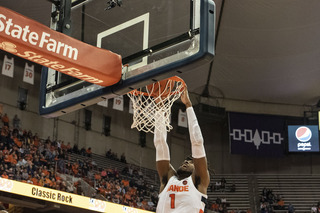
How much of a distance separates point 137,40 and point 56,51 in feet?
3.15

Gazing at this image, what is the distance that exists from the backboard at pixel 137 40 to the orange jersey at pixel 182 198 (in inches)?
45.6

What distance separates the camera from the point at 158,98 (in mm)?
6621

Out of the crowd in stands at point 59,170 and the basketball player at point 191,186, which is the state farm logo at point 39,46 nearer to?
the basketball player at point 191,186

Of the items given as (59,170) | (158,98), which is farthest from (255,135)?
(158,98)

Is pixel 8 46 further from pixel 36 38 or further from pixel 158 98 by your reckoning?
pixel 158 98

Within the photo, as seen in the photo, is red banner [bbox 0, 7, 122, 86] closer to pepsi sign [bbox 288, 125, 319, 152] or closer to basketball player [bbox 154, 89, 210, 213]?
basketball player [bbox 154, 89, 210, 213]

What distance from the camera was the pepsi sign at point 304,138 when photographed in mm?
25719

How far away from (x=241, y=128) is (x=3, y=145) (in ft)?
44.6

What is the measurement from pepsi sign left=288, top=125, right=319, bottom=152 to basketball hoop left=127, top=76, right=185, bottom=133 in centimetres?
2022

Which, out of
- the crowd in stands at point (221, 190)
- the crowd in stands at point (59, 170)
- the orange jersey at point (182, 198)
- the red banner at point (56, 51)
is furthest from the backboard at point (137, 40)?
the crowd in stands at point (221, 190)

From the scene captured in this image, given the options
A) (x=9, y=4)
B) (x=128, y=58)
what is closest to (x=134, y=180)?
(x=9, y=4)

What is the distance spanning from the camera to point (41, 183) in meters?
15.7

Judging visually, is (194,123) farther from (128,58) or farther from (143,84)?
(128,58)

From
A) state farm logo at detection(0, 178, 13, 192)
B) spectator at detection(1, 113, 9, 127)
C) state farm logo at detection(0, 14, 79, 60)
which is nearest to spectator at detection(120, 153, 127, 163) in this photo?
spectator at detection(1, 113, 9, 127)
